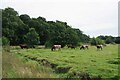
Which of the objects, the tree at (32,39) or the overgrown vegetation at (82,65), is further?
the tree at (32,39)

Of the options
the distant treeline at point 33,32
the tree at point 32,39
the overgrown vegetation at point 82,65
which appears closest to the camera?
the overgrown vegetation at point 82,65

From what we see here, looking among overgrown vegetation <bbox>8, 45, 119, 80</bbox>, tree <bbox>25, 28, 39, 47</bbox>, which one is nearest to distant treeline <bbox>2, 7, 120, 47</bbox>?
tree <bbox>25, 28, 39, 47</bbox>

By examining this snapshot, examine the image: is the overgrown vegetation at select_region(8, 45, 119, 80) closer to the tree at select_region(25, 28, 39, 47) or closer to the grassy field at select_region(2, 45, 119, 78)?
the grassy field at select_region(2, 45, 119, 78)

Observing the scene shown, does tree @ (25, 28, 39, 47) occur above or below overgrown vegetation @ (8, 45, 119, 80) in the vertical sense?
above

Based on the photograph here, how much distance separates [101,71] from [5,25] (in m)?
63.5

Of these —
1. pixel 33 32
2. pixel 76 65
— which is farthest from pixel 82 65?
pixel 33 32

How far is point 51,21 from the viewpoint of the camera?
10831cm

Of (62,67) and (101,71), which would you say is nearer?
(101,71)

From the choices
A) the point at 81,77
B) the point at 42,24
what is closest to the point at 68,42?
the point at 42,24

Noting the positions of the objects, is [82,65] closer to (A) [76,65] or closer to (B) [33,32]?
(A) [76,65]

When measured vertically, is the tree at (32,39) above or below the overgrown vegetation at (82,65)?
above

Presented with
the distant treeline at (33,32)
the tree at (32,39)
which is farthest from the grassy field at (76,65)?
the tree at (32,39)

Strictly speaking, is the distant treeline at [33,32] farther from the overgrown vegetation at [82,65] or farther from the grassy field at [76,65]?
the grassy field at [76,65]

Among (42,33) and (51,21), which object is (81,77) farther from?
(51,21)
